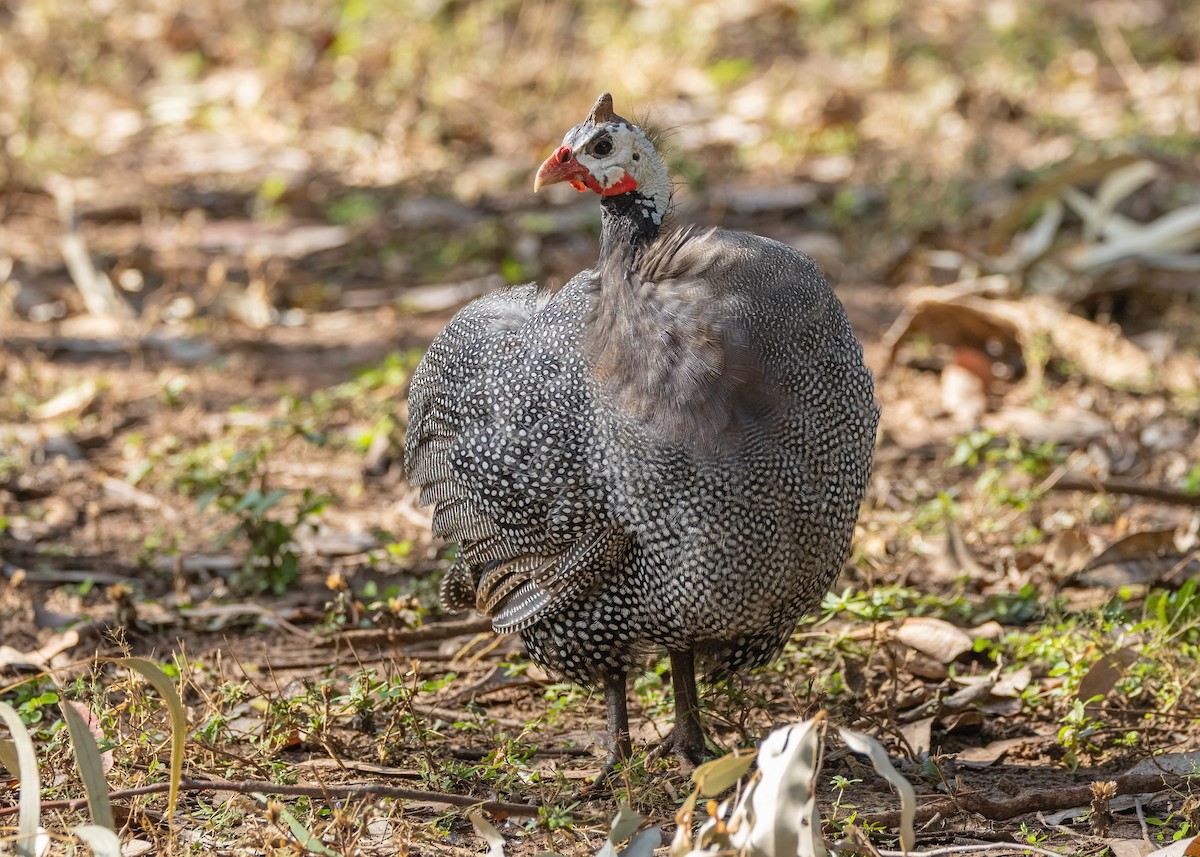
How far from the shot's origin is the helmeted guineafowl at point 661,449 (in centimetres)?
298

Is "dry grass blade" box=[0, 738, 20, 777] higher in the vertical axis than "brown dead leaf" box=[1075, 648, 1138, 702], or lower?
higher

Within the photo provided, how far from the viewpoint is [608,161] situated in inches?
122

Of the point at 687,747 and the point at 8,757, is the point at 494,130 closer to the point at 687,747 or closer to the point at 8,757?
the point at 687,747

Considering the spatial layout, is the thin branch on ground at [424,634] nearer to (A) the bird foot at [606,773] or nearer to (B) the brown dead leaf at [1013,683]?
(A) the bird foot at [606,773]

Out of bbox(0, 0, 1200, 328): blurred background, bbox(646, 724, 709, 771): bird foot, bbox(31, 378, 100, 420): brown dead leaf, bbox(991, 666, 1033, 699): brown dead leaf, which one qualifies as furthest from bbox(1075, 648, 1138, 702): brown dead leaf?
bbox(31, 378, 100, 420): brown dead leaf

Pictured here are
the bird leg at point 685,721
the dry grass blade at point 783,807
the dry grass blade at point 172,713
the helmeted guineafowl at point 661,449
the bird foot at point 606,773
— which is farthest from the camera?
the bird leg at point 685,721

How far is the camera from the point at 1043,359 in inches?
209

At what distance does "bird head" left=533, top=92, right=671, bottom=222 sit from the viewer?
10.1 ft

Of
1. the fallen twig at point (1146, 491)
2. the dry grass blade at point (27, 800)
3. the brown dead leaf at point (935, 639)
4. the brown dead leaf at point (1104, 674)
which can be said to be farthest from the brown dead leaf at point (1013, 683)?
the dry grass blade at point (27, 800)

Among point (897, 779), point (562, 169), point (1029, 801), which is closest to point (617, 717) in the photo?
point (1029, 801)

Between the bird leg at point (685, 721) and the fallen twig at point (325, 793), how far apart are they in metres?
0.43

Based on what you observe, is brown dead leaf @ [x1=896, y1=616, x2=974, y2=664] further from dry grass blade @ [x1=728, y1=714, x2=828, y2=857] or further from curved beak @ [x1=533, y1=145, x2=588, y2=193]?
curved beak @ [x1=533, y1=145, x2=588, y2=193]

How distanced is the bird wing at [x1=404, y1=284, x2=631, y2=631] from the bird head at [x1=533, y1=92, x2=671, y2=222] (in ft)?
0.90

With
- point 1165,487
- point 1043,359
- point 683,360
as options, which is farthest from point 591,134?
point 1043,359
